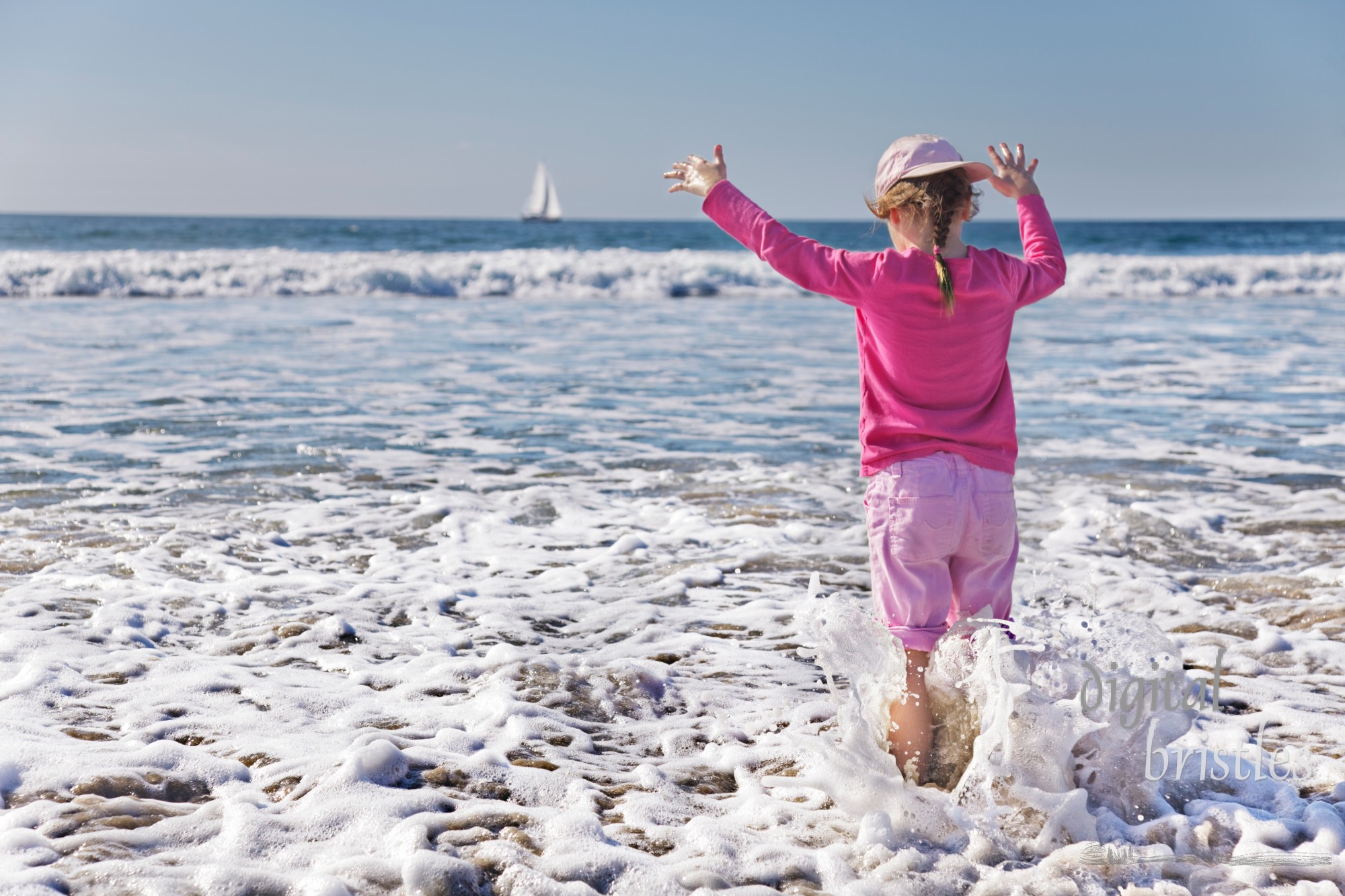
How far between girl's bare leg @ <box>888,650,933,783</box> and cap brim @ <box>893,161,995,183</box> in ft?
4.27

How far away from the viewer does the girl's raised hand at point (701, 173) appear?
2.61 m

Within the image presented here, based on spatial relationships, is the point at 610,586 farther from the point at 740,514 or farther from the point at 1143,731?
the point at 1143,731

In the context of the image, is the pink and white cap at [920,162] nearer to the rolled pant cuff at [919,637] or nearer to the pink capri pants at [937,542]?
the pink capri pants at [937,542]

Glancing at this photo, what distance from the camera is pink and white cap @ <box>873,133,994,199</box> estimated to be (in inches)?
95.1

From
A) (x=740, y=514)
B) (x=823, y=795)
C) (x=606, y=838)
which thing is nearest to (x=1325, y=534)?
(x=740, y=514)

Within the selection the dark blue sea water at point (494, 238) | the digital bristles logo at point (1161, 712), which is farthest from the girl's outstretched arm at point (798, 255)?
the dark blue sea water at point (494, 238)

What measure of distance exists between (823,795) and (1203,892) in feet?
3.03

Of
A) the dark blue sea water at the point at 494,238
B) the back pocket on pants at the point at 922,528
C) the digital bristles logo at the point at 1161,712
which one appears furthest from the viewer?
the dark blue sea water at the point at 494,238

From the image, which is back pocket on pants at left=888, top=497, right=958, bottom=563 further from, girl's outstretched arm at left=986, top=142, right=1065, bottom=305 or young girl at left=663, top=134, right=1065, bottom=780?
girl's outstretched arm at left=986, top=142, right=1065, bottom=305

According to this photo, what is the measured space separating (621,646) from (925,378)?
5.99 ft

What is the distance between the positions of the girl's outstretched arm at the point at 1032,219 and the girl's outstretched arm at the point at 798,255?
0.49 m

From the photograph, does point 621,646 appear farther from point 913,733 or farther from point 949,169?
point 949,169

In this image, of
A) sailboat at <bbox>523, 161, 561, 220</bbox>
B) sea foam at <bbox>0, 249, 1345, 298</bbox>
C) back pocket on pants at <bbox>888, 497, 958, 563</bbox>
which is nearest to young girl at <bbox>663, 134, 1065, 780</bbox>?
back pocket on pants at <bbox>888, 497, 958, 563</bbox>

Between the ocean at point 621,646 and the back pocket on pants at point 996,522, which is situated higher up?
the back pocket on pants at point 996,522
